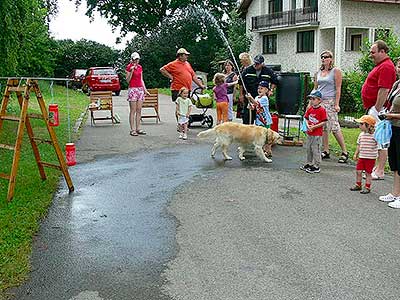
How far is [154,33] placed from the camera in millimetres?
50562

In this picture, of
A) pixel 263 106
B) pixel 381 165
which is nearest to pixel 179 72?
pixel 263 106

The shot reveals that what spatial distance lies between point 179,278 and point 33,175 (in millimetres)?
4523

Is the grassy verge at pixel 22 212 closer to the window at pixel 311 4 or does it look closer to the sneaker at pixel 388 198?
the sneaker at pixel 388 198

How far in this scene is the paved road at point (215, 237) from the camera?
462 centimetres

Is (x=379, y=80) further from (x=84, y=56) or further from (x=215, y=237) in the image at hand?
(x=84, y=56)

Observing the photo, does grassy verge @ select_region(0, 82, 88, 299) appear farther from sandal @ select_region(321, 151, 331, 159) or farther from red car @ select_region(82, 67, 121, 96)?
red car @ select_region(82, 67, 121, 96)

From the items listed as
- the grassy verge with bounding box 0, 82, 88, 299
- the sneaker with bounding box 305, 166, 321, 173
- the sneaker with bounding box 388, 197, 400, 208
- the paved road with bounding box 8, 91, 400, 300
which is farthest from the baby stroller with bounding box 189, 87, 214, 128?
the sneaker with bounding box 388, 197, 400, 208

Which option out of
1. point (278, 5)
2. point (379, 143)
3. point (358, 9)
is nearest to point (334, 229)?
point (379, 143)

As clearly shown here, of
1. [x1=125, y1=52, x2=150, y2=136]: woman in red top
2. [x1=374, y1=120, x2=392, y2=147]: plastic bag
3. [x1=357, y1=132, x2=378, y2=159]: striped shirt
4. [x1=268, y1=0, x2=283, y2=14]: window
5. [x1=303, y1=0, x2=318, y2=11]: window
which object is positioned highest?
[x1=268, y1=0, x2=283, y2=14]: window

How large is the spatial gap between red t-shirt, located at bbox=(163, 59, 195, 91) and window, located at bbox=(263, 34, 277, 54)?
31.7 metres

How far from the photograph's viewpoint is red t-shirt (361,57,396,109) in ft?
27.5

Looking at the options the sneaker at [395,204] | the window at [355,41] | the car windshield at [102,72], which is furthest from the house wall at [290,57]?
the sneaker at [395,204]

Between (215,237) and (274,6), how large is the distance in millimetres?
40870

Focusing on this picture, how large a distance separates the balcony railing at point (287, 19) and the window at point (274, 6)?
922 mm
